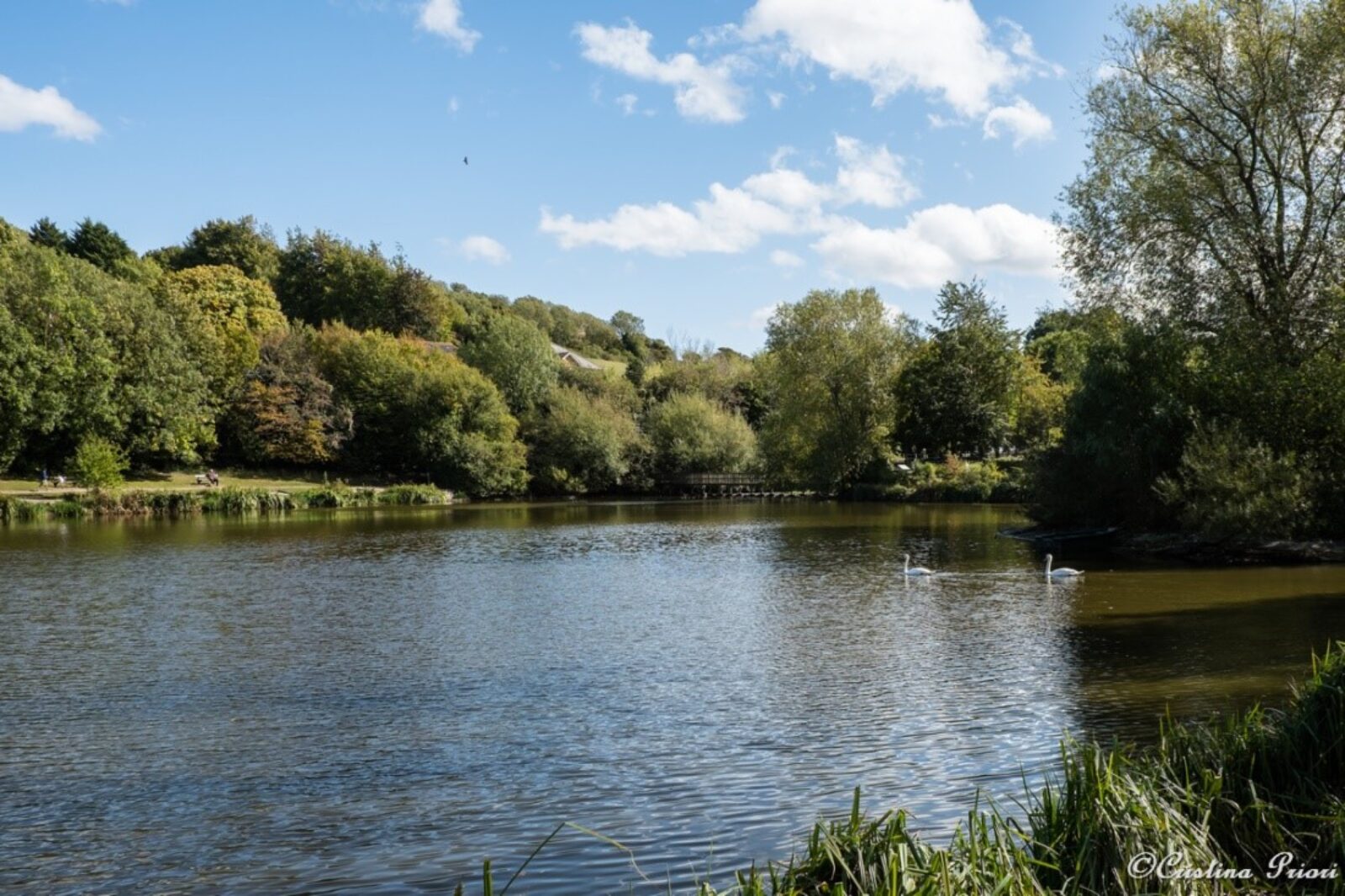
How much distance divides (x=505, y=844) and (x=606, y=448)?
68.6m

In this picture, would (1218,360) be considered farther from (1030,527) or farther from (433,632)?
(433,632)

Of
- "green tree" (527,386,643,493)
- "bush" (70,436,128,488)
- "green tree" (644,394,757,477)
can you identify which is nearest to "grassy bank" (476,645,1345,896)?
"bush" (70,436,128,488)

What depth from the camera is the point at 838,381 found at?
224 ft

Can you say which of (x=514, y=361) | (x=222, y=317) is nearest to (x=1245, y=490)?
(x=514, y=361)

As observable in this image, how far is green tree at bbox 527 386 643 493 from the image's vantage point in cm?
7669

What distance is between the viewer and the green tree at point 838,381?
67.4m

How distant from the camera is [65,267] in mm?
62594

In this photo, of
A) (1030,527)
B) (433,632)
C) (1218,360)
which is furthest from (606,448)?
(433,632)

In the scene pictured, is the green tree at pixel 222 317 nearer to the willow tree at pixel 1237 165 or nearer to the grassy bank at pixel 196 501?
the grassy bank at pixel 196 501

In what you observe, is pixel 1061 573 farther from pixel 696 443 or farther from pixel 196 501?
pixel 696 443

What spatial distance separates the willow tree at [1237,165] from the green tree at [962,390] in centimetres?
3538

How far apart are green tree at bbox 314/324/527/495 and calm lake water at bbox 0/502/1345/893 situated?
145ft

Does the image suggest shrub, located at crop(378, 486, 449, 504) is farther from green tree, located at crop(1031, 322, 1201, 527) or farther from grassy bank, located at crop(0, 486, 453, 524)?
green tree, located at crop(1031, 322, 1201, 527)

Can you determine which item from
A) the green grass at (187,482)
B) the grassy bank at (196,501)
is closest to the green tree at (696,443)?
the grassy bank at (196,501)
